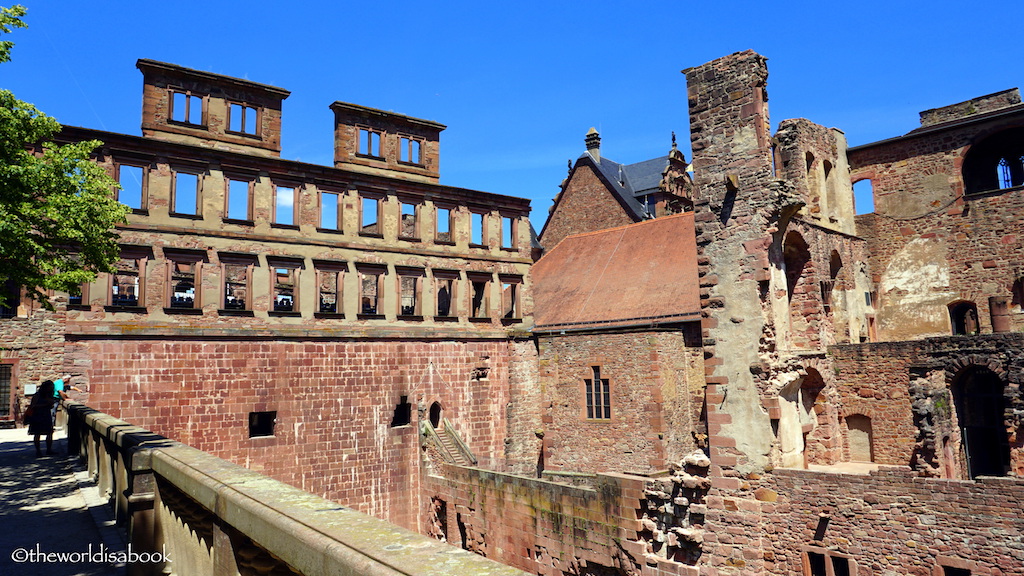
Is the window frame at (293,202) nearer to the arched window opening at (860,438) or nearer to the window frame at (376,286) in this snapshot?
the window frame at (376,286)

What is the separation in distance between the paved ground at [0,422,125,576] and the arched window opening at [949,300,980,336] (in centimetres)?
2798

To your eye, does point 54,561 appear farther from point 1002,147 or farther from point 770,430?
point 1002,147

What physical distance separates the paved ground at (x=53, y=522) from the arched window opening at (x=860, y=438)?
19.7 meters

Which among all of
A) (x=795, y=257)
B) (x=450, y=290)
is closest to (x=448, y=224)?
(x=450, y=290)

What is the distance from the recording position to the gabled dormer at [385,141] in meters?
25.7

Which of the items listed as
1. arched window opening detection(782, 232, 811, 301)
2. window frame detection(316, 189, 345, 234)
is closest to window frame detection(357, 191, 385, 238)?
window frame detection(316, 189, 345, 234)

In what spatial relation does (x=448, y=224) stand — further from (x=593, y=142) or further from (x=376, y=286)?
(x=593, y=142)

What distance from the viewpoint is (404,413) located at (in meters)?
24.8

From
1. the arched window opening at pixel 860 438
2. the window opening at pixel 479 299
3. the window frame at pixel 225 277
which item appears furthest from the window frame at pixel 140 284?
the arched window opening at pixel 860 438

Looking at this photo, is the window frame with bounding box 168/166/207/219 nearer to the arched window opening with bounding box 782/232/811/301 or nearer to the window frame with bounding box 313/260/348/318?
the window frame with bounding box 313/260/348/318

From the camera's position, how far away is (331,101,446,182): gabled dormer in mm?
25688

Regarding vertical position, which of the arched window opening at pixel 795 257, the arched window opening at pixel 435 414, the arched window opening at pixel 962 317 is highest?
the arched window opening at pixel 795 257

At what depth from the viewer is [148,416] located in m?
19.6

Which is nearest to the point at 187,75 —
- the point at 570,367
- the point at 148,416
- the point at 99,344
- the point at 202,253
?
the point at 202,253
